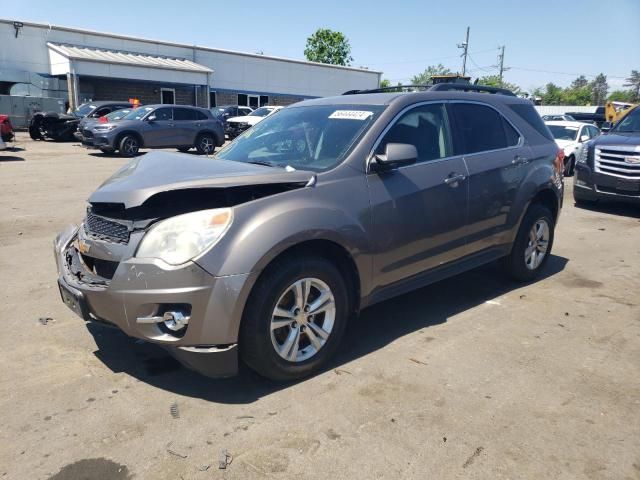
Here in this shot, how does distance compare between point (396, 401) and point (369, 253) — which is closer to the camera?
point (396, 401)

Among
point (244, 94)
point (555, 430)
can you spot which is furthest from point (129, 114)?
point (244, 94)

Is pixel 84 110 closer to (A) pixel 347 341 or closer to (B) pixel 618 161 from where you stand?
(B) pixel 618 161

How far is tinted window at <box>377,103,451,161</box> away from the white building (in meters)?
26.5

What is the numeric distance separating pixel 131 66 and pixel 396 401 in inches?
1220

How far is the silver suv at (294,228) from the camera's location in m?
2.96

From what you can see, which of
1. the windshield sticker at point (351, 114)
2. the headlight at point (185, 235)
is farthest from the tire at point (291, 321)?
the windshield sticker at point (351, 114)

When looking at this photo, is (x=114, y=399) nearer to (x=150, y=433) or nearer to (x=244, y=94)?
(x=150, y=433)

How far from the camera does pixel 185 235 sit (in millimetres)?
2965

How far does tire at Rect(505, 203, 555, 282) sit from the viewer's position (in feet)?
17.0

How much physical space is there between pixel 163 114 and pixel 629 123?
13.5 meters

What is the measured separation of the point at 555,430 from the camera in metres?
2.93

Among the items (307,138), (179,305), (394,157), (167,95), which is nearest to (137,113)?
(307,138)

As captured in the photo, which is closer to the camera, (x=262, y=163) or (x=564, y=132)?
(x=262, y=163)

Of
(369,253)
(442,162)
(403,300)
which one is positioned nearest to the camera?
(369,253)
